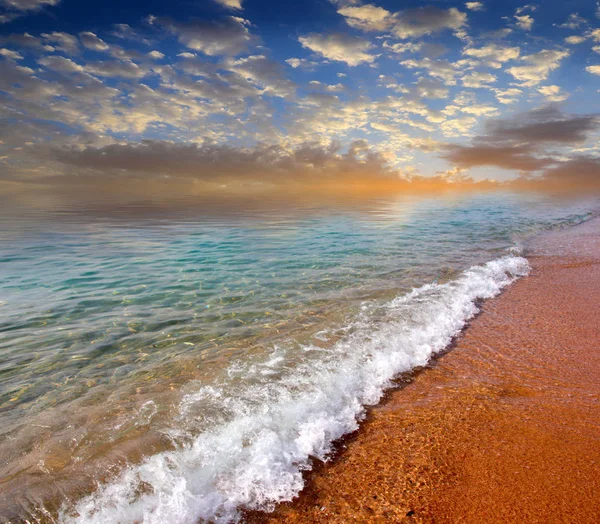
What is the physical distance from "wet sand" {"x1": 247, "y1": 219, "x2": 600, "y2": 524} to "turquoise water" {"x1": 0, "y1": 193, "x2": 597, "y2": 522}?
328 mm

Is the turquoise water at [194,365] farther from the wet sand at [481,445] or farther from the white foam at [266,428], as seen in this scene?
the wet sand at [481,445]

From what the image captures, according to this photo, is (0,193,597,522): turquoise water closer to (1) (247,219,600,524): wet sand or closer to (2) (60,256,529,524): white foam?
(2) (60,256,529,524): white foam

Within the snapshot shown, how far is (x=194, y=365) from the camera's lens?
17.2 ft

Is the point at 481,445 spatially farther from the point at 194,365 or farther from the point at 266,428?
the point at 194,365

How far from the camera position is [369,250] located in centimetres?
1414

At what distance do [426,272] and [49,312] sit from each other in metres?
9.85

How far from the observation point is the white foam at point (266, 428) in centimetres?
280

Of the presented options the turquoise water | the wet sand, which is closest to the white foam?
the turquoise water

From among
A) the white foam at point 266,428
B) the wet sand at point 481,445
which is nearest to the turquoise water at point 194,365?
the white foam at point 266,428

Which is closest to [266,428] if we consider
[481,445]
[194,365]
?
[194,365]

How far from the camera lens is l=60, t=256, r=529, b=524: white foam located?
2.80 metres

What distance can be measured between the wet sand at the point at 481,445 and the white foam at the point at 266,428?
23 centimetres

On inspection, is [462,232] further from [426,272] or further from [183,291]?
[183,291]

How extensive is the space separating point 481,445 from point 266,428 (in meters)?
2.16
